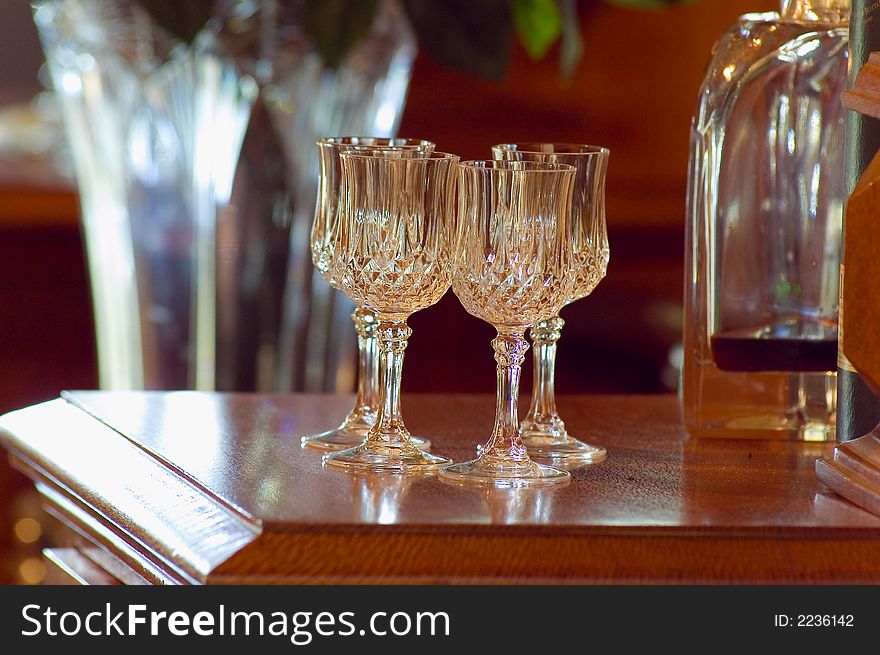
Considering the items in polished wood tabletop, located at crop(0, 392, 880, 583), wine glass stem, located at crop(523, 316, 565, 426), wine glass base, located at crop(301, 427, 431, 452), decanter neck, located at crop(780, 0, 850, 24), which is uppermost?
decanter neck, located at crop(780, 0, 850, 24)

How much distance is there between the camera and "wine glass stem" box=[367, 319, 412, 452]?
2.58 feet

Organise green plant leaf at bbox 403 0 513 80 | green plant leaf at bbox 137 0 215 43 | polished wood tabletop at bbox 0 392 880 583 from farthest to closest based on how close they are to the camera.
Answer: green plant leaf at bbox 403 0 513 80 < green plant leaf at bbox 137 0 215 43 < polished wood tabletop at bbox 0 392 880 583

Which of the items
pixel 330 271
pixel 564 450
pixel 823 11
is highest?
pixel 823 11

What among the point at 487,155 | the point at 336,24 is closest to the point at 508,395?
the point at 336,24

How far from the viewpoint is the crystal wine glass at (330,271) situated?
80cm

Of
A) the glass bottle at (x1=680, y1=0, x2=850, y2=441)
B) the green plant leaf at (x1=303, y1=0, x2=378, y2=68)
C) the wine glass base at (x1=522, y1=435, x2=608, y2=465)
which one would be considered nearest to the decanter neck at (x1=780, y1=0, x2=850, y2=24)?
the glass bottle at (x1=680, y1=0, x2=850, y2=441)

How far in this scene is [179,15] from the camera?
1279 mm

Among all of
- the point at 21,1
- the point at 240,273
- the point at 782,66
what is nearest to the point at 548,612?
the point at 782,66

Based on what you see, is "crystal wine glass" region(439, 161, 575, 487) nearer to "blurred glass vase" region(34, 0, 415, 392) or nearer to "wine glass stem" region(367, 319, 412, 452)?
"wine glass stem" region(367, 319, 412, 452)

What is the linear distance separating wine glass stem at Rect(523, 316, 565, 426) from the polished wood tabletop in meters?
0.04

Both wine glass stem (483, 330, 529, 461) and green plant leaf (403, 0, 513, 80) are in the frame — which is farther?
green plant leaf (403, 0, 513, 80)

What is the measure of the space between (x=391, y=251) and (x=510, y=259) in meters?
0.07

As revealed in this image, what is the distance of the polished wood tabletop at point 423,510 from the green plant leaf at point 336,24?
0.50 m

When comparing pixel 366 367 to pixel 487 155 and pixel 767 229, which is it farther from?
pixel 487 155
